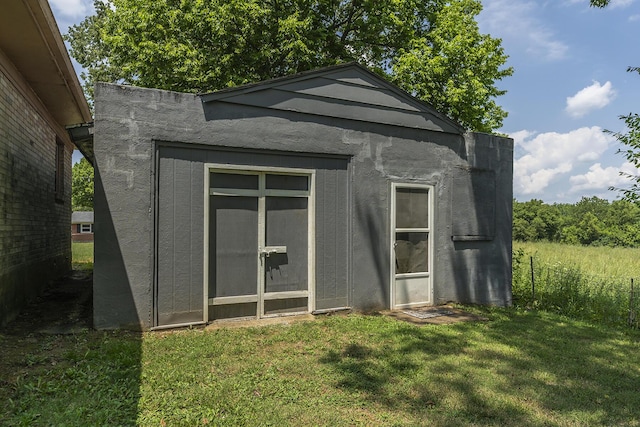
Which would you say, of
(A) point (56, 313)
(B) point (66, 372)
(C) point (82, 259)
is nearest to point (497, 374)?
(B) point (66, 372)

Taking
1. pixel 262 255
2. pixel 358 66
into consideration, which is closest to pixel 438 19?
pixel 358 66

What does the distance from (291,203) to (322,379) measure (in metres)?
2.68

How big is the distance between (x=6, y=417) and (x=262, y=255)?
3.10 metres

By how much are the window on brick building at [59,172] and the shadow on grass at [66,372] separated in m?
4.53

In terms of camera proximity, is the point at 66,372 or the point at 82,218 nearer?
the point at 66,372

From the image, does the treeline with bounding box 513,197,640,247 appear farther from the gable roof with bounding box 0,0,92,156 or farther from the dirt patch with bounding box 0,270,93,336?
the gable roof with bounding box 0,0,92,156

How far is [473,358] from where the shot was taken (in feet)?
13.5

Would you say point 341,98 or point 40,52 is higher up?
point 40,52

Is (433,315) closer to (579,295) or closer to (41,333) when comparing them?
(579,295)

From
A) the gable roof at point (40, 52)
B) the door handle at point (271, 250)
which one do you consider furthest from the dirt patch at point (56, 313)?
the gable roof at point (40, 52)

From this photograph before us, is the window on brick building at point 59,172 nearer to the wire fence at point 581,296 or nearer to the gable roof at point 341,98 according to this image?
the gable roof at point 341,98

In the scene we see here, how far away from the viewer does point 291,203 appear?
219 inches

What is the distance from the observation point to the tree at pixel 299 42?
40.4 ft

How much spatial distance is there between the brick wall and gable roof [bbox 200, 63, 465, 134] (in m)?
2.76
